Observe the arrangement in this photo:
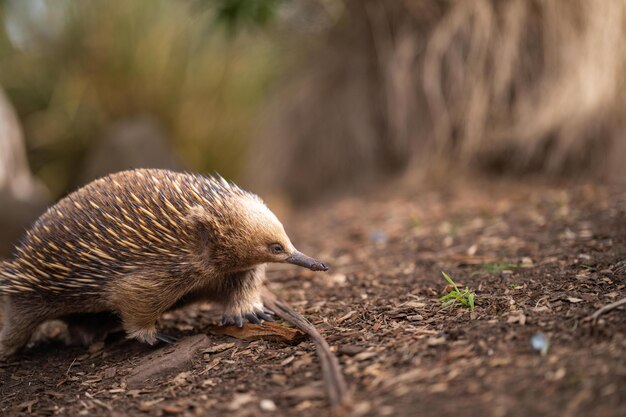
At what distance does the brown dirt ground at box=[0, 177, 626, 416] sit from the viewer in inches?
92.3

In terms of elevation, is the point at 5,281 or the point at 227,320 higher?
the point at 5,281

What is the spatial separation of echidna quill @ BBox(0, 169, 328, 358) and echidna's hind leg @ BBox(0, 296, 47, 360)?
133mm

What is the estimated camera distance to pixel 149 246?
337 cm

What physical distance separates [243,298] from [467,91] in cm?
399

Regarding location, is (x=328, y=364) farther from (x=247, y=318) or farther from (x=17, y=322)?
(x=17, y=322)

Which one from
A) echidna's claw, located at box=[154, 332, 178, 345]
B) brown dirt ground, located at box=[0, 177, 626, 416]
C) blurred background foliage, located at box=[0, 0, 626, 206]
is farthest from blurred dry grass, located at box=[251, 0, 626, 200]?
echidna's claw, located at box=[154, 332, 178, 345]

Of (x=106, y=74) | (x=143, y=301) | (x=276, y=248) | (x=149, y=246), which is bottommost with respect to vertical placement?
(x=143, y=301)

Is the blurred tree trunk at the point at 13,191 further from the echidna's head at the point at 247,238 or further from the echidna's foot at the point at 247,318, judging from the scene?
the echidna's head at the point at 247,238

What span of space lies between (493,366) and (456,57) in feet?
15.6

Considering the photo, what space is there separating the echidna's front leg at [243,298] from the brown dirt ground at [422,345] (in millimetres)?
163

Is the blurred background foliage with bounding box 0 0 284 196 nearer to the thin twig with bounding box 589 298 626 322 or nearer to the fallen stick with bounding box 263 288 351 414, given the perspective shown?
the fallen stick with bounding box 263 288 351 414

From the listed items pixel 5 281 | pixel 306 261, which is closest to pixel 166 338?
pixel 306 261

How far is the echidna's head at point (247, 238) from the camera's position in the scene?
3371mm

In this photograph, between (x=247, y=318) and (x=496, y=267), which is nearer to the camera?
(x=247, y=318)
